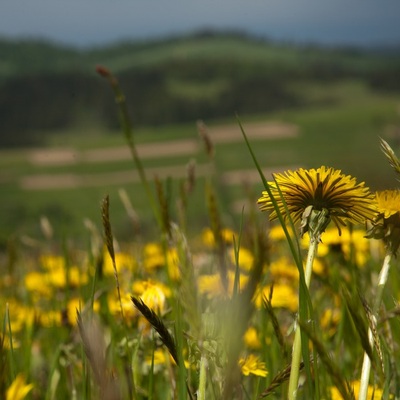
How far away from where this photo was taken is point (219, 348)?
720mm

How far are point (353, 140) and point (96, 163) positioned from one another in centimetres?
2764

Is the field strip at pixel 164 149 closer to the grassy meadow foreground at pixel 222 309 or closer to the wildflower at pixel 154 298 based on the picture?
the grassy meadow foreground at pixel 222 309

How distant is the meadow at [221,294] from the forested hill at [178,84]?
290ft

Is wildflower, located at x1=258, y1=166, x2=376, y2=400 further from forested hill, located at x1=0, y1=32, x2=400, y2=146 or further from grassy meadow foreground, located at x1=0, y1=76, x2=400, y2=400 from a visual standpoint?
forested hill, located at x1=0, y1=32, x2=400, y2=146

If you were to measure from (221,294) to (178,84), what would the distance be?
104231 mm

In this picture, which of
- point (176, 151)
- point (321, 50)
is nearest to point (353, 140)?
point (176, 151)

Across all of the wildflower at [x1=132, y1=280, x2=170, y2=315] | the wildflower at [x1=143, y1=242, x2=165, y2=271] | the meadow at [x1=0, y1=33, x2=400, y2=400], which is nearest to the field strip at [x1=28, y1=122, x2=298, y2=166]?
the wildflower at [x1=143, y1=242, x2=165, y2=271]

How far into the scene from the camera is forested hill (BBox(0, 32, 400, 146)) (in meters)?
96.5

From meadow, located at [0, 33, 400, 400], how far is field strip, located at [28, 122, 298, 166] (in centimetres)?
7238

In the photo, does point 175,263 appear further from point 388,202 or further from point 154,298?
point 154,298

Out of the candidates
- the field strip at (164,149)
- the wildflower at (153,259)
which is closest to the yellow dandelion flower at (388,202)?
the wildflower at (153,259)

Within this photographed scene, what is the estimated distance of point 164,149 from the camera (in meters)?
77.8

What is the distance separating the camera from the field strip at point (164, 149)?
76.3m

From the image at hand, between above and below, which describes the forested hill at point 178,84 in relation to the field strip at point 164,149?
above
